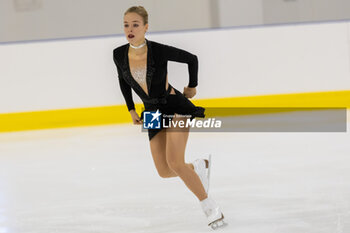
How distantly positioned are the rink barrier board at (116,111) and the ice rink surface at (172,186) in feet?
3.09

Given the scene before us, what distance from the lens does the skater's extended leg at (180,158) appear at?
2518 millimetres

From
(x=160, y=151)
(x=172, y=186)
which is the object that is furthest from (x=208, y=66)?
(x=160, y=151)

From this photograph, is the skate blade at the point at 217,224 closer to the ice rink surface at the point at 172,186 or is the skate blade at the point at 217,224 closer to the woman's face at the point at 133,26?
the ice rink surface at the point at 172,186

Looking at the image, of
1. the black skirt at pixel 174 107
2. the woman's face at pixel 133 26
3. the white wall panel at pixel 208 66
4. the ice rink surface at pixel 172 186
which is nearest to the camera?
Answer: the woman's face at pixel 133 26

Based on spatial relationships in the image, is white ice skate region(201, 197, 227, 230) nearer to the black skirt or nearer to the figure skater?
the figure skater

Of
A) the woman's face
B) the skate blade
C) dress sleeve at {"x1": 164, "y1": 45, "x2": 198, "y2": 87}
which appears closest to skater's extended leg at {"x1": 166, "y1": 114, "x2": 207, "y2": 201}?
the skate blade

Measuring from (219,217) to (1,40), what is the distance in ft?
16.8

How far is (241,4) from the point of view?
7109 millimetres

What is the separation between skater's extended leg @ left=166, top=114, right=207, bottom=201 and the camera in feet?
8.26

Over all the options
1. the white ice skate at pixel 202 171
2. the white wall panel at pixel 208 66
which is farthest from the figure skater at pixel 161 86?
the white wall panel at pixel 208 66

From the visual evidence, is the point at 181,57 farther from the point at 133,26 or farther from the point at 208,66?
the point at 208,66

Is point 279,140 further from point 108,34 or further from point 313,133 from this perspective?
point 108,34

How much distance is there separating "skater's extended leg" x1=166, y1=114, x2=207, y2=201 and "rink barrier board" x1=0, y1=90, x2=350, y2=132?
4.02 metres

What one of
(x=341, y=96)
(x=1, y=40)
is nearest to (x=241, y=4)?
(x=341, y=96)
